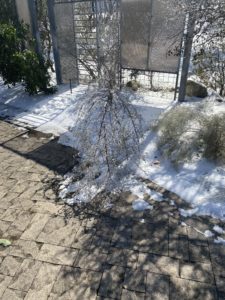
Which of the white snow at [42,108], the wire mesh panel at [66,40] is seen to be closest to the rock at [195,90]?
the white snow at [42,108]

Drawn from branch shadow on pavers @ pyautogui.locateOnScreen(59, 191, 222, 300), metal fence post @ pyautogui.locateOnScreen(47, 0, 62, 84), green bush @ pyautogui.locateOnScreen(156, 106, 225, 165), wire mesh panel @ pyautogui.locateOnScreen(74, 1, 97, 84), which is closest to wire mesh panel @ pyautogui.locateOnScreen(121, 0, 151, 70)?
wire mesh panel @ pyautogui.locateOnScreen(74, 1, 97, 84)

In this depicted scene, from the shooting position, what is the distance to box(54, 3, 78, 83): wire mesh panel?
7504 mm

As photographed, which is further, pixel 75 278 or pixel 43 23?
pixel 43 23

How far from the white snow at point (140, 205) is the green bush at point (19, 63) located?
A: 194 inches

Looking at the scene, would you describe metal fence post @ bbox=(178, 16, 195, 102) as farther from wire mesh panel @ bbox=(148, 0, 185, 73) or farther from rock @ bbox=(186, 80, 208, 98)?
rock @ bbox=(186, 80, 208, 98)

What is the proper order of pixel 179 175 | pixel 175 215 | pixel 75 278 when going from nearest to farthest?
pixel 75 278
pixel 175 215
pixel 179 175

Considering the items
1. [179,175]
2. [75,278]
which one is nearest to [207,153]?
[179,175]

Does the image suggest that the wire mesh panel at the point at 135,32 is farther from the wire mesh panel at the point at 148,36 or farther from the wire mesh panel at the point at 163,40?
the wire mesh panel at the point at 163,40

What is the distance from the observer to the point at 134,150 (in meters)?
4.62

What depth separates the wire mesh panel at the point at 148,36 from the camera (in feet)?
20.3

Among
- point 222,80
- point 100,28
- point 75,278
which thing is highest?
point 100,28

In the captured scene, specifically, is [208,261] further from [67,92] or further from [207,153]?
[67,92]

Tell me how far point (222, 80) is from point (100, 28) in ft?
11.4

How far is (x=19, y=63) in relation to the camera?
7.02 m
